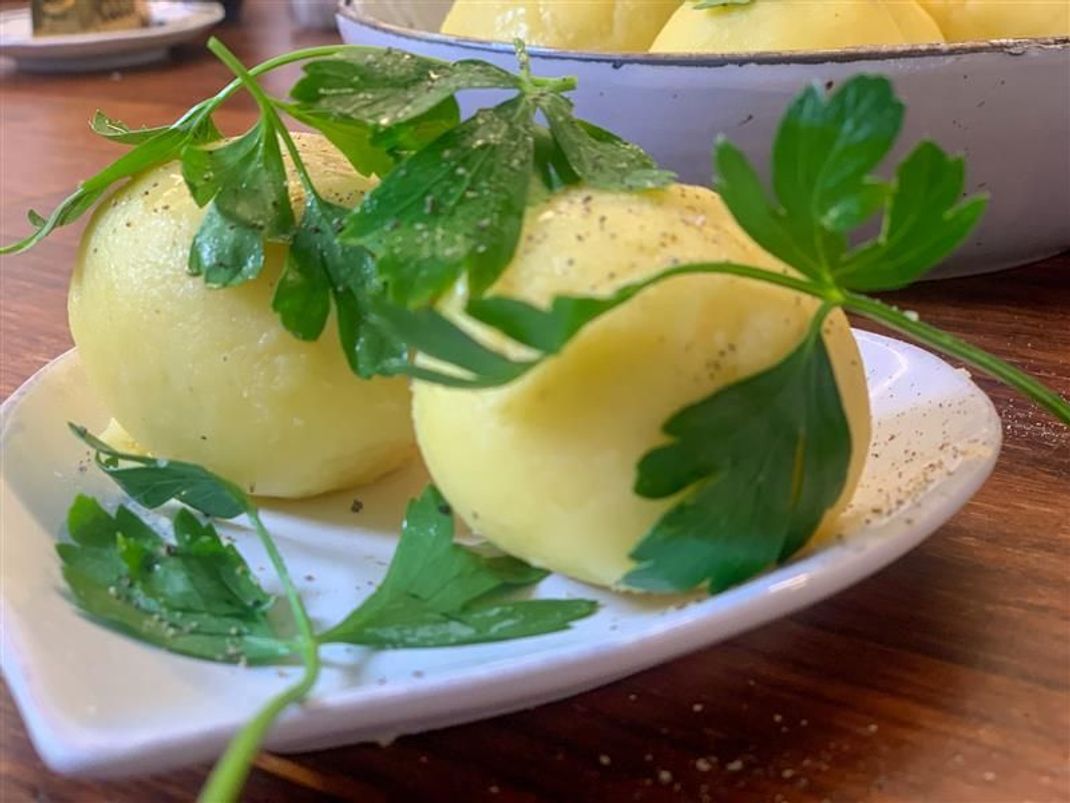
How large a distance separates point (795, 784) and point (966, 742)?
6 cm

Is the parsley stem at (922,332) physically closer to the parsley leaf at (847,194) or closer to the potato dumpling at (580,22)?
the parsley leaf at (847,194)

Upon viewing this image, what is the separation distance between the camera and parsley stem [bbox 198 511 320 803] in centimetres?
30

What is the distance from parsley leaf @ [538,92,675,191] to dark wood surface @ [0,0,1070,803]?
0.54ft

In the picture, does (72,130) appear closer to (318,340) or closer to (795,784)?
(318,340)

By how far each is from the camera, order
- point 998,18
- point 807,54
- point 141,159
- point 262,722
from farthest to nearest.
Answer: point 998,18 → point 807,54 → point 141,159 → point 262,722

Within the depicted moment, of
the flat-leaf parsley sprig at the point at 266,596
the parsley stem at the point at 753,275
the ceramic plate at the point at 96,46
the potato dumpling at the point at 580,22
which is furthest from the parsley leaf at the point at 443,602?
the ceramic plate at the point at 96,46

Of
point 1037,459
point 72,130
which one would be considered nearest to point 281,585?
point 1037,459

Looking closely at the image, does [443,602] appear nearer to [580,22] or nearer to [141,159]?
[141,159]

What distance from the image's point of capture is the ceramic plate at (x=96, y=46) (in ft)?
6.18

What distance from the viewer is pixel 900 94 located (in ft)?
2.35

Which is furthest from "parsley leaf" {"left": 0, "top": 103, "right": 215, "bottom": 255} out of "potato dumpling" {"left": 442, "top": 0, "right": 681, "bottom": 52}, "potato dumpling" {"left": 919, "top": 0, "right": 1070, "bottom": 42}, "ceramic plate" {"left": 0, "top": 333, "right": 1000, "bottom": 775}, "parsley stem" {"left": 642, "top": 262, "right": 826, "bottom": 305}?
"potato dumpling" {"left": 919, "top": 0, "right": 1070, "bottom": 42}

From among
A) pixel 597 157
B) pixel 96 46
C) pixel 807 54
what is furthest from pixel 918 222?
pixel 96 46

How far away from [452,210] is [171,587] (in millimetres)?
157

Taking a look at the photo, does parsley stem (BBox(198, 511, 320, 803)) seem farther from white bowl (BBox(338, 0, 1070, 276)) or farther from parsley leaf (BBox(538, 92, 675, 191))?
white bowl (BBox(338, 0, 1070, 276))
